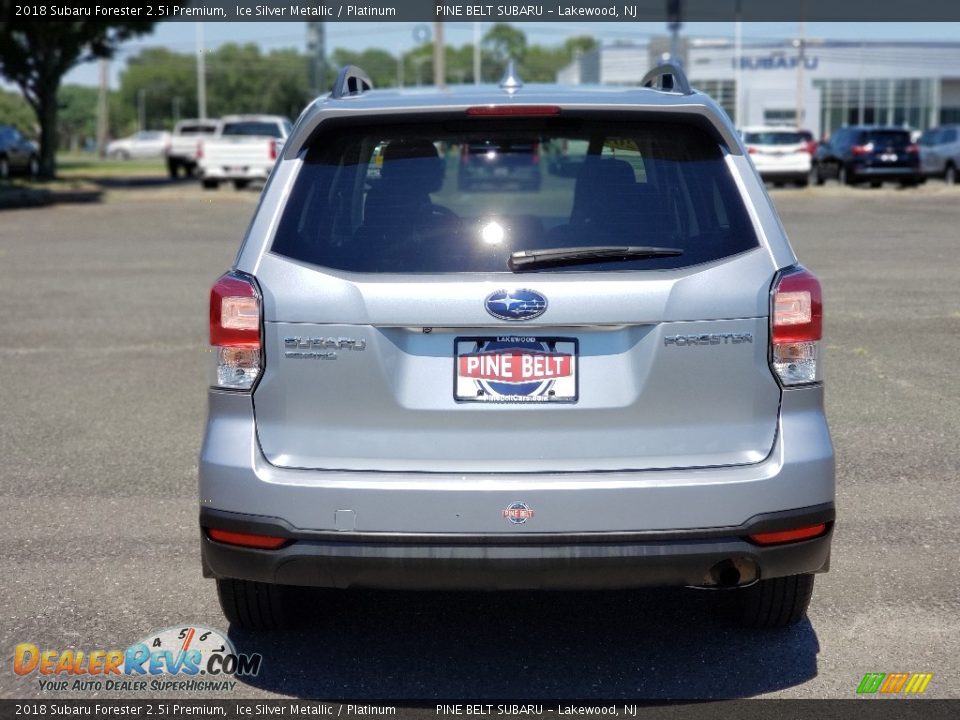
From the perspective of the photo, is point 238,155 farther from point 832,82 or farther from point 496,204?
point 832,82

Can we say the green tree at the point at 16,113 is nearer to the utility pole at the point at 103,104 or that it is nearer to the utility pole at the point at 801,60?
the utility pole at the point at 103,104

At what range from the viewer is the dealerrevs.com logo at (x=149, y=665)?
410 cm

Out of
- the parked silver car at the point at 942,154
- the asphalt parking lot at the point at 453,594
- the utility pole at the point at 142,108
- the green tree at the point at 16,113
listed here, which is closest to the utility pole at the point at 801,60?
the parked silver car at the point at 942,154

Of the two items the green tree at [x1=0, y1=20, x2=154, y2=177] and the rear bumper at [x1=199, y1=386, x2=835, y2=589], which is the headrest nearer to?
the rear bumper at [x1=199, y1=386, x2=835, y2=589]

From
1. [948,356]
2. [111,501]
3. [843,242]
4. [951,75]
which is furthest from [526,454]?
[951,75]

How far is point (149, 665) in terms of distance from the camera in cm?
425

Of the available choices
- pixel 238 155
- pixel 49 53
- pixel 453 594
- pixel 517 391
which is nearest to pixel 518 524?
pixel 517 391

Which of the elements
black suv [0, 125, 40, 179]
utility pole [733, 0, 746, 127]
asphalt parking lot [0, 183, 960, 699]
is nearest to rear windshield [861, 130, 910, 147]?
asphalt parking lot [0, 183, 960, 699]

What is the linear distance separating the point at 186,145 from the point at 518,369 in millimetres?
46875

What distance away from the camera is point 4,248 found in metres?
19.4

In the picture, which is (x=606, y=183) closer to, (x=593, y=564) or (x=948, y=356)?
(x=593, y=564)

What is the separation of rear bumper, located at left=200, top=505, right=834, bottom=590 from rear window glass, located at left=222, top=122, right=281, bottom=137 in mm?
32545

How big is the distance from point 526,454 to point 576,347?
1.12ft

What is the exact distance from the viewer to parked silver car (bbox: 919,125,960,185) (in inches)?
1462
